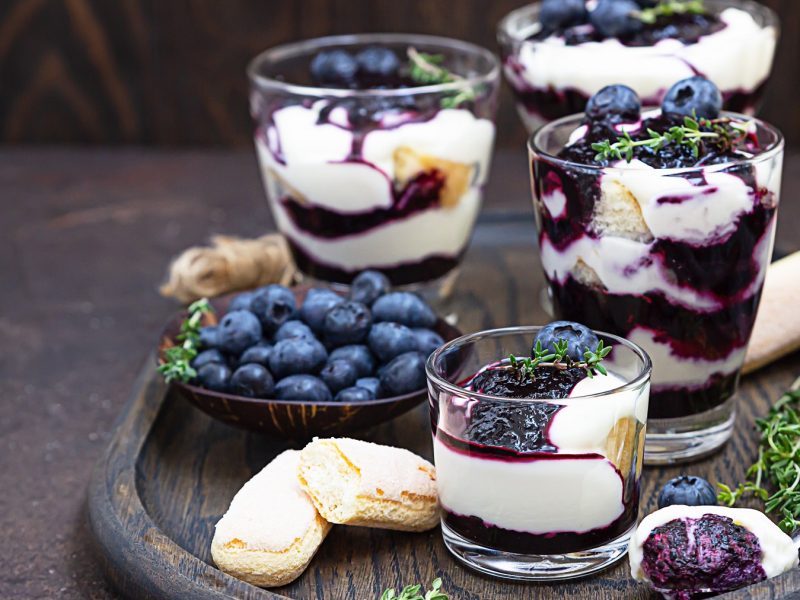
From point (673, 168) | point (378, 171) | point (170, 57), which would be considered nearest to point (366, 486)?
point (673, 168)

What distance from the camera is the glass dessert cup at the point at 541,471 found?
944 mm

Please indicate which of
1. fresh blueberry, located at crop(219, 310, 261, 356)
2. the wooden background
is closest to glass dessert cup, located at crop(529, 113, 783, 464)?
fresh blueberry, located at crop(219, 310, 261, 356)

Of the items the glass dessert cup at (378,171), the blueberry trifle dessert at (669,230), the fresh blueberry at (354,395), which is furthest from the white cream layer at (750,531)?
the glass dessert cup at (378,171)

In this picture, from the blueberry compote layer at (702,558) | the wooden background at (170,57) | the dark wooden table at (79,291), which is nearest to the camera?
the blueberry compote layer at (702,558)

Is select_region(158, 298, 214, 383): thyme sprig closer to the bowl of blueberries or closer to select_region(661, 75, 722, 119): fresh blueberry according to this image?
the bowl of blueberries

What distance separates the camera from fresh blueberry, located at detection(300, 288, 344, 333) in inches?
50.4

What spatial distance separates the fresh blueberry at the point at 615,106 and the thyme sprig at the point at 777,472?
1.10ft

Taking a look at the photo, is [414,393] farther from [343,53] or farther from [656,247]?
[343,53]

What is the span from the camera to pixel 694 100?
119 centimetres

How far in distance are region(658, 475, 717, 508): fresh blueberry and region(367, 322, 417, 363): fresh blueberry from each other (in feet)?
1.02

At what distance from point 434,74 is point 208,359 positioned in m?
0.52

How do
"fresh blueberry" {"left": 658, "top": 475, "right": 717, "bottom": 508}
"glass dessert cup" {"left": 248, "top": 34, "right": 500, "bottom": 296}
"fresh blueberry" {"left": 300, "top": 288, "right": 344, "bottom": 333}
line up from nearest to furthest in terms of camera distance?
"fresh blueberry" {"left": 658, "top": 475, "right": 717, "bottom": 508} < "fresh blueberry" {"left": 300, "top": 288, "right": 344, "bottom": 333} < "glass dessert cup" {"left": 248, "top": 34, "right": 500, "bottom": 296}

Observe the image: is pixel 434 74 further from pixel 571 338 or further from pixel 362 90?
pixel 571 338

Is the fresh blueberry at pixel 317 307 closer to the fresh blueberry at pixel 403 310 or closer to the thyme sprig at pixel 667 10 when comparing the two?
the fresh blueberry at pixel 403 310
